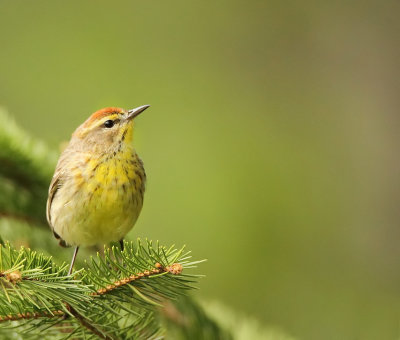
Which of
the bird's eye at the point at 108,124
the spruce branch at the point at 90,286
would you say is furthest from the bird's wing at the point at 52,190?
the spruce branch at the point at 90,286

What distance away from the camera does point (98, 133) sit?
4.52 metres

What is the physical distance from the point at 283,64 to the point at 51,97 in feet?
10.6

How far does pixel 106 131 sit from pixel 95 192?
2.07 feet

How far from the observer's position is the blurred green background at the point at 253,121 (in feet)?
21.5

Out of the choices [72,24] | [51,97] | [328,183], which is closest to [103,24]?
[72,24]

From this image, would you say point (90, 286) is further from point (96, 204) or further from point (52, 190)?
point (52, 190)

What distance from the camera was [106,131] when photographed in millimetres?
4551

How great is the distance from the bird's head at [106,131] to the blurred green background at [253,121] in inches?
49.8

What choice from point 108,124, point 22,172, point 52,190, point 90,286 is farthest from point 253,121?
point 90,286

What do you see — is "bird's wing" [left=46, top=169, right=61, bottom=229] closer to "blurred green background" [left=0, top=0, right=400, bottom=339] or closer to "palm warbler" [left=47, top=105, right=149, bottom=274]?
"palm warbler" [left=47, top=105, right=149, bottom=274]

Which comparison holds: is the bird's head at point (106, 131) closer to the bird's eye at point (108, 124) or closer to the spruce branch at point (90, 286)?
the bird's eye at point (108, 124)

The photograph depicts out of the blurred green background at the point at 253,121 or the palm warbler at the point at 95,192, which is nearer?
the palm warbler at the point at 95,192

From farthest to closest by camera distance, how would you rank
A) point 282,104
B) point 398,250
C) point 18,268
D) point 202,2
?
point 202,2 → point 282,104 → point 398,250 → point 18,268

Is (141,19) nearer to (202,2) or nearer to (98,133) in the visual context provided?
(202,2)
